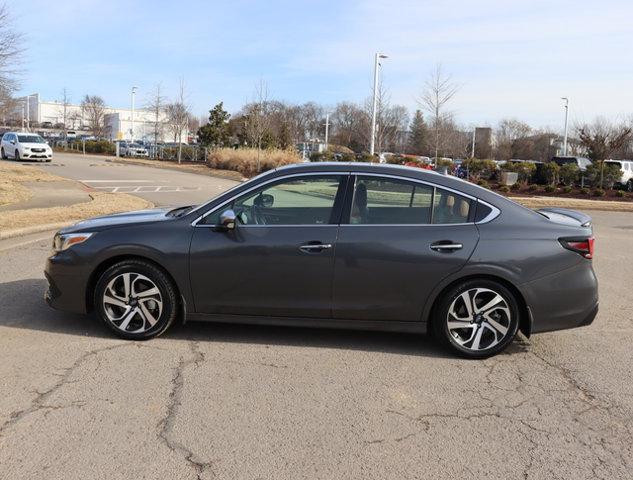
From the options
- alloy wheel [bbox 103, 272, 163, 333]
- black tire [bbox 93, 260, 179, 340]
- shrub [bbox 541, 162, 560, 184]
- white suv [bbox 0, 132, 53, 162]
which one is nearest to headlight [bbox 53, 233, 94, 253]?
black tire [bbox 93, 260, 179, 340]

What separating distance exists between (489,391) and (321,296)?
1501 mm

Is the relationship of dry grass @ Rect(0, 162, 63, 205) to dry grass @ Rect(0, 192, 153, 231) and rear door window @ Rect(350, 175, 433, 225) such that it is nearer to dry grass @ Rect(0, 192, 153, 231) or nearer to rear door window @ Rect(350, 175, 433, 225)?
dry grass @ Rect(0, 192, 153, 231)

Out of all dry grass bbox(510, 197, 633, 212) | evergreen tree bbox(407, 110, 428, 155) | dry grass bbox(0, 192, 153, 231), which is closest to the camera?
dry grass bbox(0, 192, 153, 231)

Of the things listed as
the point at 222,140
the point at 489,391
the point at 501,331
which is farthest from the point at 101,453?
the point at 222,140

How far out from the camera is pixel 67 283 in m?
5.08

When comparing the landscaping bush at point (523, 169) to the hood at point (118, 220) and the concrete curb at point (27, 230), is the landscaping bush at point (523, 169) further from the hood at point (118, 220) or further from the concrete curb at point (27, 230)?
the hood at point (118, 220)

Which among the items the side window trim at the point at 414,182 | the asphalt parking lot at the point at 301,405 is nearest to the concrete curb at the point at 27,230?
the asphalt parking lot at the point at 301,405

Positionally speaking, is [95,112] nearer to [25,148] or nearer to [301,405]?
[25,148]

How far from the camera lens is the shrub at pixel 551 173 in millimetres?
29719

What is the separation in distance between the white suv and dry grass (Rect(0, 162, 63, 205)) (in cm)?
851

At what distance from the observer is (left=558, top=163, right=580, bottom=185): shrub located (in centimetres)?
2900

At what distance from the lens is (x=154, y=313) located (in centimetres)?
501

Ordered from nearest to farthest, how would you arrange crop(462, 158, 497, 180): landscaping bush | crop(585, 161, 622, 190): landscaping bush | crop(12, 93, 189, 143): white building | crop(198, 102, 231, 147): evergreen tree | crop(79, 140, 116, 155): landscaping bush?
crop(585, 161, 622, 190): landscaping bush → crop(462, 158, 497, 180): landscaping bush → crop(198, 102, 231, 147): evergreen tree → crop(79, 140, 116, 155): landscaping bush → crop(12, 93, 189, 143): white building

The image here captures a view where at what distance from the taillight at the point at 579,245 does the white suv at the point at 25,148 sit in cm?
3389
